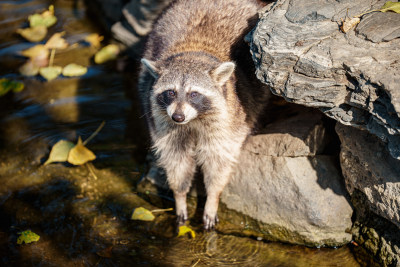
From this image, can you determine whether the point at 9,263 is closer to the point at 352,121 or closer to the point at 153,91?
the point at 153,91

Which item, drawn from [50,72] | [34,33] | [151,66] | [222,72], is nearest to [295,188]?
[222,72]

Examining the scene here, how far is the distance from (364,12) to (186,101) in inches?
47.2

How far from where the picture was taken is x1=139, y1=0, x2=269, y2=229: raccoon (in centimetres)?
309

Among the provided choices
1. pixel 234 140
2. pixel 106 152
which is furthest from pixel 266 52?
pixel 106 152

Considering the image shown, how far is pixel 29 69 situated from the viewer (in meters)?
5.02

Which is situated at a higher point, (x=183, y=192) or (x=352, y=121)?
(x=352, y=121)

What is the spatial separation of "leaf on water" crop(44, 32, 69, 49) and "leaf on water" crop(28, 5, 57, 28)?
273mm

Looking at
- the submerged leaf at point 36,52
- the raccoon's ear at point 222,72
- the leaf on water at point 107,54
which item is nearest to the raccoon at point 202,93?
the raccoon's ear at point 222,72

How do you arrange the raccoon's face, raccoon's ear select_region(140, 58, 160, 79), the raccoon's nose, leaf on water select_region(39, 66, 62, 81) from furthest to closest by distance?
leaf on water select_region(39, 66, 62, 81), raccoon's ear select_region(140, 58, 160, 79), the raccoon's face, the raccoon's nose

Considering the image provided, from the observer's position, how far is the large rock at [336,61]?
2.46 metres

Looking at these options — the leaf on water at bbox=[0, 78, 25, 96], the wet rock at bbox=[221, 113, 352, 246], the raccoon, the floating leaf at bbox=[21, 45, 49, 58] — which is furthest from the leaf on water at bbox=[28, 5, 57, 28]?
the wet rock at bbox=[221, 113, 352, 246]

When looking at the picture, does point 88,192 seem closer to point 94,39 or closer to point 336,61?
Answer: point 336,61

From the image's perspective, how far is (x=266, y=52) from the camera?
109 inches

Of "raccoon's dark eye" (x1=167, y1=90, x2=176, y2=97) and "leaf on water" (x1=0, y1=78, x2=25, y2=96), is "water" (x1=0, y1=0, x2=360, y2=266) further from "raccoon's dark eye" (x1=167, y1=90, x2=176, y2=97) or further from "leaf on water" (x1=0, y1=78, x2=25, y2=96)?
"raccoon's dark eye" (x1=167, y1=90, x2=176, y2=97)
